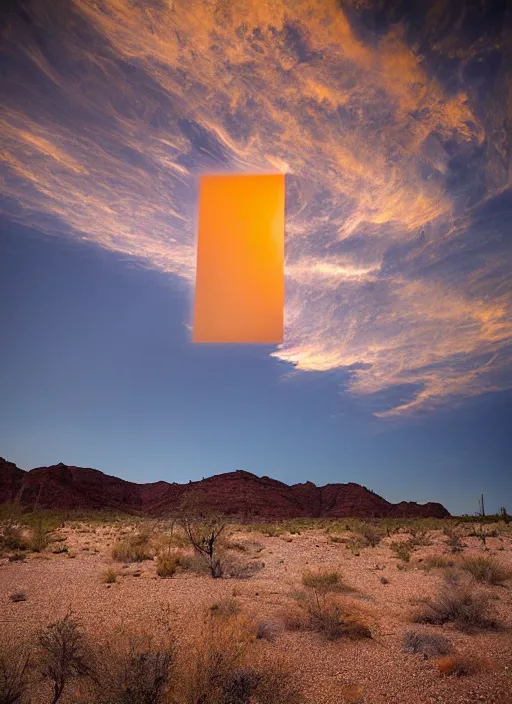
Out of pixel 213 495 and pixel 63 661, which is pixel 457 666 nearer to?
pixel 63 661

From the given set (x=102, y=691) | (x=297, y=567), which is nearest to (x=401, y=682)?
(x=102, y=691)

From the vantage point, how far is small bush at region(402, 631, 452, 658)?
536cm

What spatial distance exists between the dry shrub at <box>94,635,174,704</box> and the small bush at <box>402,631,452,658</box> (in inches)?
126

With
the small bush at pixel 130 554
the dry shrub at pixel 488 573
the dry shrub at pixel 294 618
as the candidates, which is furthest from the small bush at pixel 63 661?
the dry shrub at pixel 488 573

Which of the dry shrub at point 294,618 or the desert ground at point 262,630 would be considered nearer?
the desert ground at point 262,630

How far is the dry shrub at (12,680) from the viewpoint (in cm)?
378

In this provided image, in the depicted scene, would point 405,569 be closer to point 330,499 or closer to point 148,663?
point 148,663

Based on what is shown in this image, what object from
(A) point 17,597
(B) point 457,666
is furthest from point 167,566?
(B) point 457,666

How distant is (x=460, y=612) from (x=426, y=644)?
1743mm

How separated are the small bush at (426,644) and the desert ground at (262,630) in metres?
0.02

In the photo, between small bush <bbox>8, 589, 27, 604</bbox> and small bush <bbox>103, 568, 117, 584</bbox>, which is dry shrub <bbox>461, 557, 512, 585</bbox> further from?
small bush <bbox>8, 589, 27, 604</bbox>

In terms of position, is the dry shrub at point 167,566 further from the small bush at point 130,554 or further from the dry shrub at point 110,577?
the small bush at point 130,554

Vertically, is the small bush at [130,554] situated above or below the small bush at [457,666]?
below

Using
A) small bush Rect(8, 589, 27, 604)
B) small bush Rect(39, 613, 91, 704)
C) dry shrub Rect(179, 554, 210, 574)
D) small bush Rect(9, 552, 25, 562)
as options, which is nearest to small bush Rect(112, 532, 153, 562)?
dry shrub Rect(179, 554, 210, 574)
